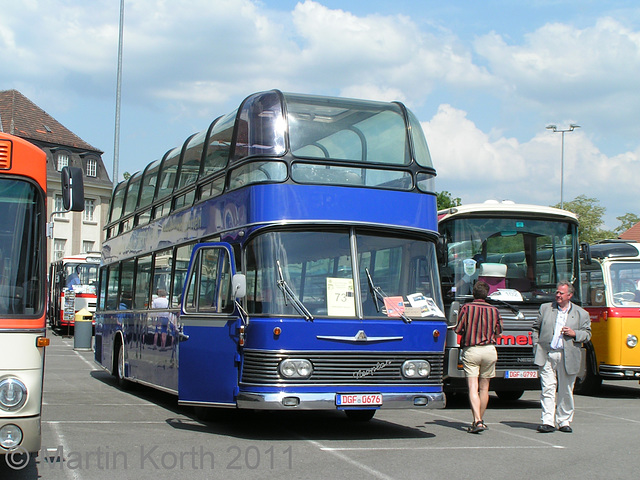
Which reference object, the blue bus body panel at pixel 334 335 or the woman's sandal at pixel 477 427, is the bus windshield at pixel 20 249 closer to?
the blue bus body panel at pixel 334 335

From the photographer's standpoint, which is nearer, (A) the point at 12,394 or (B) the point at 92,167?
(A) the point at 12,394

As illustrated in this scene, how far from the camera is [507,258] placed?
1435cm

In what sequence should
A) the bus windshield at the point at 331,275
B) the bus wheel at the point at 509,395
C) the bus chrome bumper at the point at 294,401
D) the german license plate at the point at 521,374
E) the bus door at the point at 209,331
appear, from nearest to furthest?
1. the bus chrome bumper at the point at 294,401
2. the bus windshield at the point at 331,275
3. the bus door at the point at 209,331
4. the german license plate at the point at 521,374
5. the bus wheel at the point at 509,395

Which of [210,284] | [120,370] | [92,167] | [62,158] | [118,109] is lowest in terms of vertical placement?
[120,370]

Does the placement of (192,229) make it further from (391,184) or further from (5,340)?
(5,340)

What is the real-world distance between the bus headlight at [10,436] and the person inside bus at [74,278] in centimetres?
3419

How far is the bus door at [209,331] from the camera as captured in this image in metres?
10.2

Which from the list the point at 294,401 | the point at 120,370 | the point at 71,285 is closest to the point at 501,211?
the point at 294,401

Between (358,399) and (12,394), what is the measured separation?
13.6ft

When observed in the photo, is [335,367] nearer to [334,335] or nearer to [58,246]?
[334,335]

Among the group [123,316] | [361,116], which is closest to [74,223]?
[123,316]

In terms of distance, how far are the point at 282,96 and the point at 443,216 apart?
16.0ft

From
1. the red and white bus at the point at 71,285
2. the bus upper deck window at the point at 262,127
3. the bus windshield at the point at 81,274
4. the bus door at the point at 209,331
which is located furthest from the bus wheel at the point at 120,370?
the bus windshield at the point at 81,274

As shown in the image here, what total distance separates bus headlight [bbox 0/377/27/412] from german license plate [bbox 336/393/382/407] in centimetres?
387
